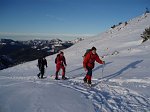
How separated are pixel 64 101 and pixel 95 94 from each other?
2182 mm

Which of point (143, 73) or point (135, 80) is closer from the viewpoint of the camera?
point (135, 80)

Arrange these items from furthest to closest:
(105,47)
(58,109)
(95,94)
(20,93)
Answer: (105,47) → (95,94) → (20,93) → (58,109)

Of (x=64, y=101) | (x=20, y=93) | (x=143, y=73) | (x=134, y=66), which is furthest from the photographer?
(x=134, y=66)

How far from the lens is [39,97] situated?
9.17m

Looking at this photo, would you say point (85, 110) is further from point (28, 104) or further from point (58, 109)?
point (28, 104)

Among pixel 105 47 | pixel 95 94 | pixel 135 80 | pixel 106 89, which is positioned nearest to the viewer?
pixel 95 94

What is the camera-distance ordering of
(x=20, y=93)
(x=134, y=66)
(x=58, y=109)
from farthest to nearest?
(x=134, y=66) < (x=20, y=93) < (x=58, y=109)

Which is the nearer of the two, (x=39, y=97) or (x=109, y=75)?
(x=39, y=97)

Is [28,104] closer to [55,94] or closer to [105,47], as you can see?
[55,94]

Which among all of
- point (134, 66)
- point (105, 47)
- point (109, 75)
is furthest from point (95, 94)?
point (105, 47)

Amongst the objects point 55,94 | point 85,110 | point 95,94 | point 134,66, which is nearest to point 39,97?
point 55,94

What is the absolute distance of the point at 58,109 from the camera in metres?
8.10

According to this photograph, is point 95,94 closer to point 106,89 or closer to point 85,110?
point 106,89

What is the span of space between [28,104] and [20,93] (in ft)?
4.78
